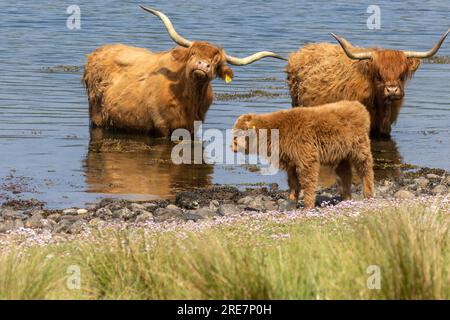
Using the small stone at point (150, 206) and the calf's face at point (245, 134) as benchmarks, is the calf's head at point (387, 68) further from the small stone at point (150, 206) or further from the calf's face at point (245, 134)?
the calf's face at point (245, 134)

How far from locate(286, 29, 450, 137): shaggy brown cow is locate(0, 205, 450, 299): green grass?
7469mm

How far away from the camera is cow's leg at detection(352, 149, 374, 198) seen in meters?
9.82

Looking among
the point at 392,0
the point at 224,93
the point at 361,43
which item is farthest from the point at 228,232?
the point at 392,0

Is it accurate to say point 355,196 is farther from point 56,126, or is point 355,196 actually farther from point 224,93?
point 224,93

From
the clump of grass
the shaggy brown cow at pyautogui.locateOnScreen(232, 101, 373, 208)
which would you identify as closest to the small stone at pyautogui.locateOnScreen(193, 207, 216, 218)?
the shaggy brown cow at pyautogui.locateOnScreen(232, 101, 373, 208)

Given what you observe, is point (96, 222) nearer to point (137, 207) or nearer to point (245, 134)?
point (137, 207)

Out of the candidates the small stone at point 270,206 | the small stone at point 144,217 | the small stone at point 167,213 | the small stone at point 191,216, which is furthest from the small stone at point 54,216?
the small stone at point 270,206

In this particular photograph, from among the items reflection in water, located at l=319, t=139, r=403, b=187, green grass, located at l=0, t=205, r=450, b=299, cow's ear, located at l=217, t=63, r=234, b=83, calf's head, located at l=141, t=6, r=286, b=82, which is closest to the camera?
green grass, located at l=0, t=205, r=450, b=299

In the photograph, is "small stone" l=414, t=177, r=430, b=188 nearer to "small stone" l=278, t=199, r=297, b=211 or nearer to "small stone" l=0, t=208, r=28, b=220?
"small stone" l=278, t=199, r=297, b=211

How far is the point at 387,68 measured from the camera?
14102mm

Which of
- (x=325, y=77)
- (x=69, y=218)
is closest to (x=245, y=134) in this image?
(x=69, y=218)

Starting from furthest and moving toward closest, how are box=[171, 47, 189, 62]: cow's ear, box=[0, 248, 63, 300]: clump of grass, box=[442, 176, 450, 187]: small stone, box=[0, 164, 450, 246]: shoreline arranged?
box=[171, 47, 189, 62]: cow's ear → box=[442, 176, 450, 187]: small stone → box=[0, 164, 450, 246]: shoreline → box=[0, 248, 63, 300]: clump of grass

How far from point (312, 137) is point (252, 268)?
398 centimetres

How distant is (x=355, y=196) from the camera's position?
10.5 m
